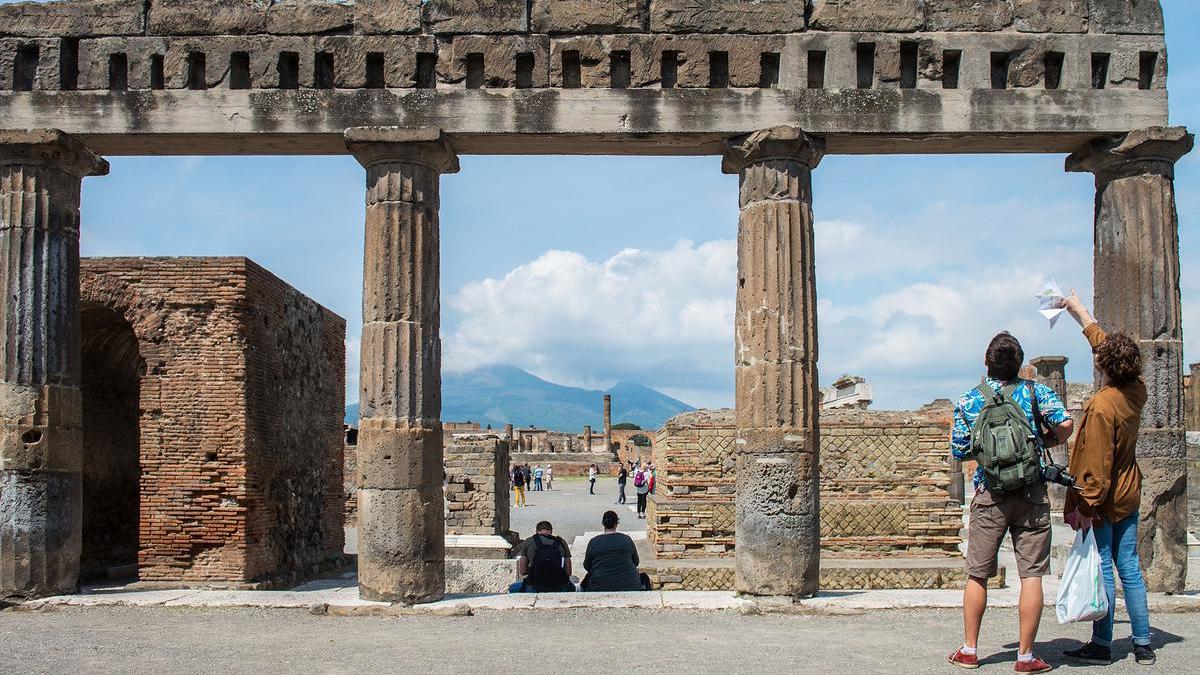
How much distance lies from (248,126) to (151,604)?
4.51m

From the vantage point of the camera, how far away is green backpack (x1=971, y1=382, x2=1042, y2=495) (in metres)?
7.39

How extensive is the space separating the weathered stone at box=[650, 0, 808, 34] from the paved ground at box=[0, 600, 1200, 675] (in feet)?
17.6

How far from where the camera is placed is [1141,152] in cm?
1127

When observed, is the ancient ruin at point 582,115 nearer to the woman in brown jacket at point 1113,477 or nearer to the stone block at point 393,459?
the stone block at point 393,459

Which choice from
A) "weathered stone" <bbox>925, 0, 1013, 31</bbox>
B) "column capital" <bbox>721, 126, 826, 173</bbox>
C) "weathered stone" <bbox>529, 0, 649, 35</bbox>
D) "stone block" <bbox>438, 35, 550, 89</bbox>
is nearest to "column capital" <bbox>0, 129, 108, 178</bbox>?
"stone block" <bbox>438, 35, 550, 89</bbox>

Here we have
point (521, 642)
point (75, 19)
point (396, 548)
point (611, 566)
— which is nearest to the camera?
point (521, 642)

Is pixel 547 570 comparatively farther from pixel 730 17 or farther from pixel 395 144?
pixel 730 17

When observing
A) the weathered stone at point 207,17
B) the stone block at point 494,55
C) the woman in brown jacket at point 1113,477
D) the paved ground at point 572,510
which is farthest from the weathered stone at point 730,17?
the paved ground at point 572,510

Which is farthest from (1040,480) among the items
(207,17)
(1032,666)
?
A: (207,17)

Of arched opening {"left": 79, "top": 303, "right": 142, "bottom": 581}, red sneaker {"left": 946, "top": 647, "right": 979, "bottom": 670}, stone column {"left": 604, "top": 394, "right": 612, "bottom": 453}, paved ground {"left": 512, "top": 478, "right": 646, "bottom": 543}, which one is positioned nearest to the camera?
red sneaker {"left": 946, "top": 647, "right": 979, "bottom": 670}

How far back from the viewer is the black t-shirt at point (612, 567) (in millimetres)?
12242

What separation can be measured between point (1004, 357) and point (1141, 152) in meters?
4.76

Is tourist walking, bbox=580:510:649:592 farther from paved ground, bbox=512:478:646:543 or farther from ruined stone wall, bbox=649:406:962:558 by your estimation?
paved ground, bbox=512:478:646:543

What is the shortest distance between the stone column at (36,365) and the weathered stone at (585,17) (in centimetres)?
462
